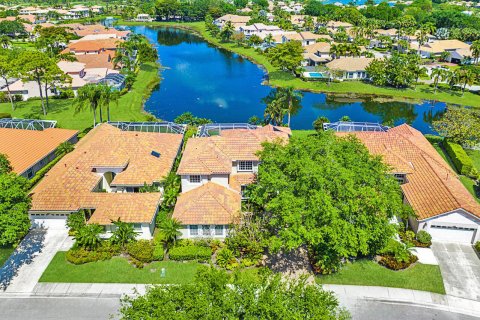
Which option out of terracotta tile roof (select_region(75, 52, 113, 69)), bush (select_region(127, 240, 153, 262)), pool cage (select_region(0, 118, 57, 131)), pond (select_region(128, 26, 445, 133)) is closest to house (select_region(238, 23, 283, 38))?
pond (select_region(128, 26, 445, 133))

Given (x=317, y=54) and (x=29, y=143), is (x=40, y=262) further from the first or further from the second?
(x=317, y=54)

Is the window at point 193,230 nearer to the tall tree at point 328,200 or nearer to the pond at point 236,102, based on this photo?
the tall tree at point 328,200

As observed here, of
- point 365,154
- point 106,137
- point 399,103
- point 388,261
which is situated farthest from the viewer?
point 399,103

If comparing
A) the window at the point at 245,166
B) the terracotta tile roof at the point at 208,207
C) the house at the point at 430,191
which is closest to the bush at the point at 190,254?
the terracotta tile roof at the point at 208,207

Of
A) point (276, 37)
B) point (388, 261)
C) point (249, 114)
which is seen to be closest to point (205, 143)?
point (388, 261)

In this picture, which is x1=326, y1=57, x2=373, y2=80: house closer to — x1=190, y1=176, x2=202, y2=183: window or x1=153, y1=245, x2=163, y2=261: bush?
x1=190, y1=176, x2=202, y2=183: window

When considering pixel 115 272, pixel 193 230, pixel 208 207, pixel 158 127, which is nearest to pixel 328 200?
pixel 208 207

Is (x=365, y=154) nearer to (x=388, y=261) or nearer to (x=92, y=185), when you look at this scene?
(x=388, y=261)
